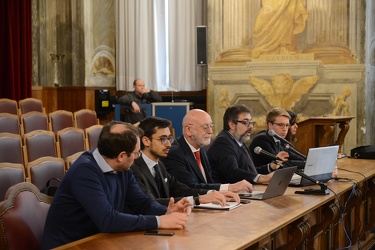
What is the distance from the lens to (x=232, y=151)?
17.9ft

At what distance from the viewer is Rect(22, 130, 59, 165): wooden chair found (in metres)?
6.08

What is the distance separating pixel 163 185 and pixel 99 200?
112cm

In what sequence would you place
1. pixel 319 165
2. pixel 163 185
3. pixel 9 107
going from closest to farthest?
pixel 163 185 → pixel 319 165 → pixel 9 107

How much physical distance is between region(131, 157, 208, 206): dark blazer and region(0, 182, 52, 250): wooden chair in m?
0.75

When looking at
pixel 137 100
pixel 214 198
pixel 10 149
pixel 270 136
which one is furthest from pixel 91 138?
pixel 137 100

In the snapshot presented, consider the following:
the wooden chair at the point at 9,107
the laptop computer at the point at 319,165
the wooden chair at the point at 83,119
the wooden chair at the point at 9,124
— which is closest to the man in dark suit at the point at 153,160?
the laptop computer at the point at 319,165

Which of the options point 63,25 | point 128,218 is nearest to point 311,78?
point 63,25

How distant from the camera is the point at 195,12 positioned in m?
12.8

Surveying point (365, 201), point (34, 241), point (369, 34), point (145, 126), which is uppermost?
point (369, 34)

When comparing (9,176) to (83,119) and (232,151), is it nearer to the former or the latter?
(232,151)

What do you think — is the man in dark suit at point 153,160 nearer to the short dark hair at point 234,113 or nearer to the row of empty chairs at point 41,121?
the short dark hair at point 234,113

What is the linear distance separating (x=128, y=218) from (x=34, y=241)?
46 cm

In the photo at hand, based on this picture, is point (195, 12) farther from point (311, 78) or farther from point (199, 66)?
point (311, 78)

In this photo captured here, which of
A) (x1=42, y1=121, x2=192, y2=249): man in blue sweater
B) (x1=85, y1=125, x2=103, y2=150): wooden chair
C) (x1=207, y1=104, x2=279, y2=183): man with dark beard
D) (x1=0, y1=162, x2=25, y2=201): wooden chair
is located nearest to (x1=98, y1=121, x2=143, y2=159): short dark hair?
(x1=42, y1=121, x2=192, y2=249): man in blue sweater
